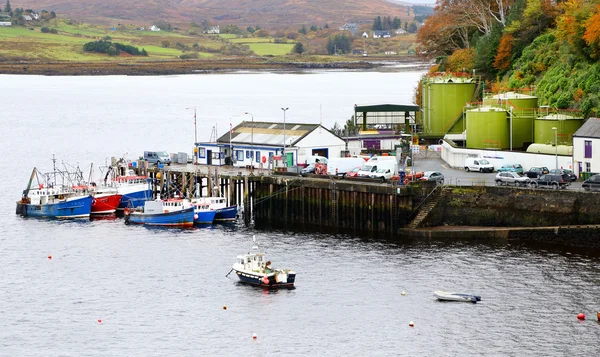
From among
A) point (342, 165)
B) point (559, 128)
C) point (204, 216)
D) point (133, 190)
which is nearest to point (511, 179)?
point (559, 128)

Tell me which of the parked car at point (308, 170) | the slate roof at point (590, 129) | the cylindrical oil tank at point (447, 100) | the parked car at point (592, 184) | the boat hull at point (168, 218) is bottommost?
the boat hull at point (168, 218)

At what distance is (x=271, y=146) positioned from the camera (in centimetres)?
9781

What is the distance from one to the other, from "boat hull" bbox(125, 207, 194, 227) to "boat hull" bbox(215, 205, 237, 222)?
2401 millimetres

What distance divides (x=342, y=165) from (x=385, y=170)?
470cm

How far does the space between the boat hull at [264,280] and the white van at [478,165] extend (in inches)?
1066

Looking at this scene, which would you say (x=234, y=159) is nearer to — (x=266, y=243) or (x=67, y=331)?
(x=266, y=243)

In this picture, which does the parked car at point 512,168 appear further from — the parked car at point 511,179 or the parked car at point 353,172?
the parked car at point 353,172

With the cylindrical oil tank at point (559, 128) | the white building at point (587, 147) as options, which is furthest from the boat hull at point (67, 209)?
the white building at point (587, 147)

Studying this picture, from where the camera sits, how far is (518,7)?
427 ft

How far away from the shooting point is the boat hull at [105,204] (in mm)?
94875

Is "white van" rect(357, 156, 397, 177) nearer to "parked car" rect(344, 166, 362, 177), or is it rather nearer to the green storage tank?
"parked car" rect(344, 166, 362, 177)

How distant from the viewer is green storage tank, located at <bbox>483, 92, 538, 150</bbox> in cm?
9644

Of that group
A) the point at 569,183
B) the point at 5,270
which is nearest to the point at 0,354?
the point at 5,270

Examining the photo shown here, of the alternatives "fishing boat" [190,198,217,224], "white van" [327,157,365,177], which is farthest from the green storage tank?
"fishing boat" [190,198,217,224]
